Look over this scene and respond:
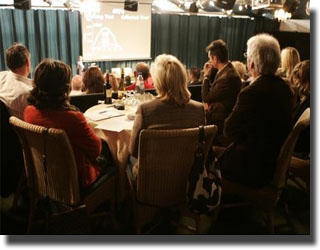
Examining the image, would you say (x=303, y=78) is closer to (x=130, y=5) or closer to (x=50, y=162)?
(x=50, y=162)

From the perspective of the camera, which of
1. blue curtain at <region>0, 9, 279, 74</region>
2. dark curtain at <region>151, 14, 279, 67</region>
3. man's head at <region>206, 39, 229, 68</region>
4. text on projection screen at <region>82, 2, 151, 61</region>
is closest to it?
man's head at <region>206, 39, 229, 68</region>

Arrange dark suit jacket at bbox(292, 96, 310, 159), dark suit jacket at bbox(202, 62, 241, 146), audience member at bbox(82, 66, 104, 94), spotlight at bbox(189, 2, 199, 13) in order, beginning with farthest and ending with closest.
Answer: spotlight at bbox(189, 2, 199, 13)
audience member at bbox(82, 66, 104, 94)
dark suit jacket at bbox(202, 62, 241, 146)
dark suit jacket at bbox(292, 96, 310, 159)

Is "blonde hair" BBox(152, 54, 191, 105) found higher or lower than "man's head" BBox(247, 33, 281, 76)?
lower

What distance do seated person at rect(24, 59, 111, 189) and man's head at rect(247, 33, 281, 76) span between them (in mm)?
1136

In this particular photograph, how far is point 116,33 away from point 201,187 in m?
5.42

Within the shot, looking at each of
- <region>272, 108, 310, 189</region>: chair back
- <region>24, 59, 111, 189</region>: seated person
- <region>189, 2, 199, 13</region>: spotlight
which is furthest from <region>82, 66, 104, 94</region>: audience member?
<region>189, 2, 199, 13</region>: spotlight

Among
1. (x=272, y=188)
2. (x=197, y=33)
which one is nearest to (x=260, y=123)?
(x=272, y=188)

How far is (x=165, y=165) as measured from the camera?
182 cm

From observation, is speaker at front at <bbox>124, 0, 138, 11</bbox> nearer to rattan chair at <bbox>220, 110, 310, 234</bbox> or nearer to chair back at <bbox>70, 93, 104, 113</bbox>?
chair back at <bbox>70, 93, 104, 113</bbox>

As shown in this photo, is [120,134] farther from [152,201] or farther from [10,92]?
[10,92]

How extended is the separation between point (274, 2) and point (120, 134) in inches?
116

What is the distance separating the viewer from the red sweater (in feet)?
5.89

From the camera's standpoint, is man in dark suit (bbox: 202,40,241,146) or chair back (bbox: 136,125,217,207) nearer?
chair back (bbox: 136,125,217,207)

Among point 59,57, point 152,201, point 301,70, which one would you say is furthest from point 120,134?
point 59,57
